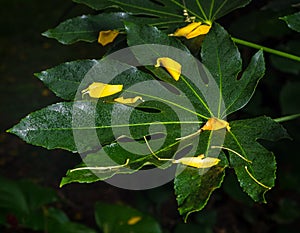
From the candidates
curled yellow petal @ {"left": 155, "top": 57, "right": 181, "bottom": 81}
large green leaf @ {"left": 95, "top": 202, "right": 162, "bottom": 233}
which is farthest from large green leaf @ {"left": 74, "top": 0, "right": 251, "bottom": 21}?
large green leaf @ {"left": 95, "top": 202, "right": 162, "bottom": 233}

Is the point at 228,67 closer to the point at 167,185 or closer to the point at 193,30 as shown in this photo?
the point at 193,30

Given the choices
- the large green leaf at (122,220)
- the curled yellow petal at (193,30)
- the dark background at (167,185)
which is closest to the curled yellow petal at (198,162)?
the curled yellow petal at (193,30)

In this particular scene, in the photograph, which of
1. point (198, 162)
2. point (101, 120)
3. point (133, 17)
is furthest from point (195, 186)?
point (133, 17)

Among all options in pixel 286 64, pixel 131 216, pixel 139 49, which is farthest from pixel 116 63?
pixel 131 216

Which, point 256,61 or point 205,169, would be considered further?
point 256,61

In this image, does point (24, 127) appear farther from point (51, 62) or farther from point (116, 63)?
point (51, 62)

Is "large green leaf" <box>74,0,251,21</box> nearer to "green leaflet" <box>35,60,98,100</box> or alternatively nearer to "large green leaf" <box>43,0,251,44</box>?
"large green leaf" <box>43,0,251,44</box>

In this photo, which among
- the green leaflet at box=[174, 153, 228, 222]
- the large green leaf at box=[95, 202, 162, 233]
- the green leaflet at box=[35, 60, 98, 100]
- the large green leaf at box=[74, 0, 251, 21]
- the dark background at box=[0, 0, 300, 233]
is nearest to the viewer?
the green leaflet at box=[174, 153, 228, 222]
